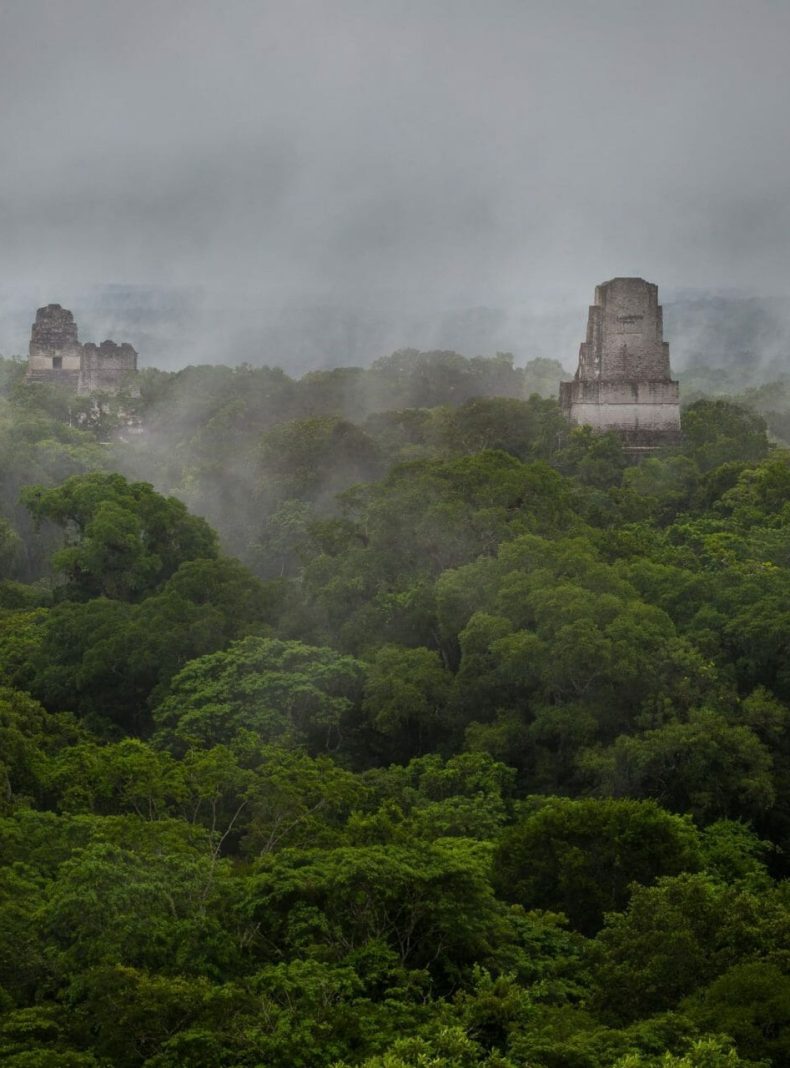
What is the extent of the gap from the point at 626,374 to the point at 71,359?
2651 centimetres

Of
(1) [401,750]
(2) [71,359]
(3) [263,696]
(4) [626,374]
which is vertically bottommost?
(1) [401,750]

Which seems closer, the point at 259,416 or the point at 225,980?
the point at 225,980

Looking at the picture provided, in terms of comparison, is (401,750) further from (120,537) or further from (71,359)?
(71,359)

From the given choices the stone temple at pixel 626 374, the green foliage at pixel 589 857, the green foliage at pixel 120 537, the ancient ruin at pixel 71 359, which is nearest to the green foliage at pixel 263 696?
the green foliage at pixel 120 537

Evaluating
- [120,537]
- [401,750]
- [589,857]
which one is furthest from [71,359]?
[589,857]

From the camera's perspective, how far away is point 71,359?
6675cm

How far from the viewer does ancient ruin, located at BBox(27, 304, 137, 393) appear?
64.8m

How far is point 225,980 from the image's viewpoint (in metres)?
18.1

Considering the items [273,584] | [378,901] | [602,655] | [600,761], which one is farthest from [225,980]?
[273,584]

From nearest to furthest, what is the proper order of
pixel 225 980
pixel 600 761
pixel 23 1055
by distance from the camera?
1. pixel 23 1055
2. pixel 225 980
3. pixel 600 761

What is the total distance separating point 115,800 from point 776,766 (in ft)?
33.3

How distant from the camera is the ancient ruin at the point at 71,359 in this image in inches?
2552

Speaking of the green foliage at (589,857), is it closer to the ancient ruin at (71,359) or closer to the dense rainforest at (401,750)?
the dense rainforest at (401,750)

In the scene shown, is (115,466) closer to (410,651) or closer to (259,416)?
(259,416)
